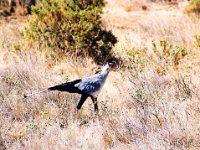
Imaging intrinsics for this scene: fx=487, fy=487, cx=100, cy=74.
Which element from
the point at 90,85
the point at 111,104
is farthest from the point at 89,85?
the point at 111,104

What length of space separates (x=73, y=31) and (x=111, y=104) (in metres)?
3.19

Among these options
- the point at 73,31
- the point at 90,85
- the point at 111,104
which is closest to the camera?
the point at 90,85

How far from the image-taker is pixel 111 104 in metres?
6.30

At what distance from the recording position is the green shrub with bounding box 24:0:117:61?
9.09m

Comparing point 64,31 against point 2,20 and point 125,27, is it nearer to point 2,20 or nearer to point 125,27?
point 125,27

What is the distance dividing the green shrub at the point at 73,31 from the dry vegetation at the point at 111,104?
0.34 meters

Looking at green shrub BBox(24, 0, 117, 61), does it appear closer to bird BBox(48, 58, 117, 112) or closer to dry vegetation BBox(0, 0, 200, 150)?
dry vegetation BBox(0, 0, 200, 150)

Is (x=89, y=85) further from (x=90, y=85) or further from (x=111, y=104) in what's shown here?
(x=111, y=104)

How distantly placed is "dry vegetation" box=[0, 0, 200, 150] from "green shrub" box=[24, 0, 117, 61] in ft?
1.11

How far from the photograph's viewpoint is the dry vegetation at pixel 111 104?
507 centimetres

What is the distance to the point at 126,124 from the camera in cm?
530

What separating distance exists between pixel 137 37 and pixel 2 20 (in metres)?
4.74

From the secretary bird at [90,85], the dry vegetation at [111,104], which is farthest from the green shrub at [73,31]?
the secretary bird at [90,85]

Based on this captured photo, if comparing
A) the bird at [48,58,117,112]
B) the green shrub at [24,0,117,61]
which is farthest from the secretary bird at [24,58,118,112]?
the green shrub at [24,0,117,61]
